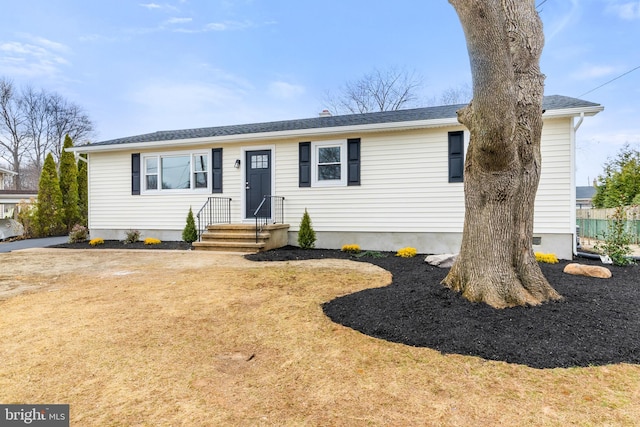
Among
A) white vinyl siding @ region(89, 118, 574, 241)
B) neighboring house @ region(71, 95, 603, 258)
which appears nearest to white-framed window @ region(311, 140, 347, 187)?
neighboring house @ region(71, 95, 603, 258)

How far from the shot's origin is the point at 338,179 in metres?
8.42

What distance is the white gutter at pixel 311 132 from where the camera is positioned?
656 cm

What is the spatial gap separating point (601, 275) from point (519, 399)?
417 cm

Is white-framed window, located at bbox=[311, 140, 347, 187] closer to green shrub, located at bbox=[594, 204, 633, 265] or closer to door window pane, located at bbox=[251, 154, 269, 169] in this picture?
door window pane, located at bbox=[251, 154, 269, 169]

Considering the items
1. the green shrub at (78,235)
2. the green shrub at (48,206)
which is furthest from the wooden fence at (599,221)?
the green shrub at (48,206)

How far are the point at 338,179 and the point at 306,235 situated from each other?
5.46 ft

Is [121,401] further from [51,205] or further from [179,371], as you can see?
[51,205]

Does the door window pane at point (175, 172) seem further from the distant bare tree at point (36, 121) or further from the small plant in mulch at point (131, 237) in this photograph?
the distant bare tree at point (36, 121)

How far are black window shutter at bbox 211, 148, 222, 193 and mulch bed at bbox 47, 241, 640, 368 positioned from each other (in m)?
6.49

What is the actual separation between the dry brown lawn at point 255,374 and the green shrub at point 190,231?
4968 mm

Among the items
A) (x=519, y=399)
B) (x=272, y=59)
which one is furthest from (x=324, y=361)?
(x=272, y=59)

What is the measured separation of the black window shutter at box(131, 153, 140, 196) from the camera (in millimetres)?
9844

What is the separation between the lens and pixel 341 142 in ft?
27.3

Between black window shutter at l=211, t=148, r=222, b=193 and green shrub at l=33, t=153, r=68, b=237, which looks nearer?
black window shutter at l=211, t=148, r=222, b=193
